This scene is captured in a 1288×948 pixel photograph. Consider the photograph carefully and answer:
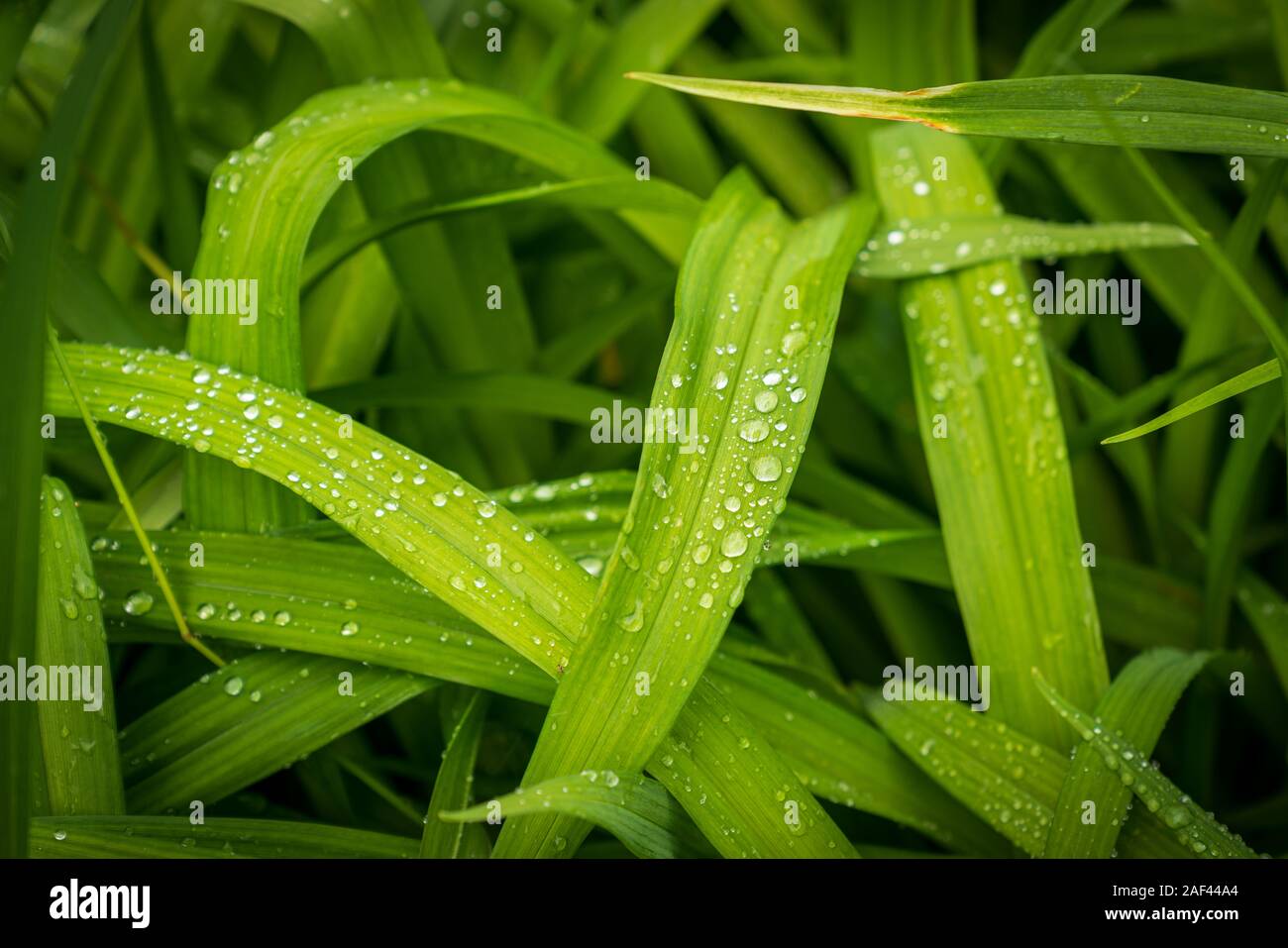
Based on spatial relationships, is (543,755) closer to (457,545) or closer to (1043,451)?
(457,545)

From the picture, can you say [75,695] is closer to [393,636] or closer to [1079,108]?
[393,636]

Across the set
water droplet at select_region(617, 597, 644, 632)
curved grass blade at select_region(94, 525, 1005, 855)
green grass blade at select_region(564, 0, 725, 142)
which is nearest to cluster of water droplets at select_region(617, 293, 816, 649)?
water droplet at select_region(617, 597, 644, 632)

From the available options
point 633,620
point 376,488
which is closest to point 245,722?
point 376,488

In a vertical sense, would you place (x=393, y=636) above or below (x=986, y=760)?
above

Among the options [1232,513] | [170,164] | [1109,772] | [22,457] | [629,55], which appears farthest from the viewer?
[629,55]

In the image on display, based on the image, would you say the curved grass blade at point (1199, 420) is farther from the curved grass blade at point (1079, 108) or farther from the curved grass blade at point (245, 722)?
the curved grass blade at point (245, 722)

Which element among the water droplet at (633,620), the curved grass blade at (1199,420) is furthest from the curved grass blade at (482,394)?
the curved grass blade at (1199,420)
